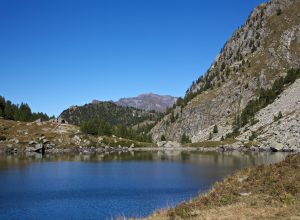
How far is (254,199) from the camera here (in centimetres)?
3659

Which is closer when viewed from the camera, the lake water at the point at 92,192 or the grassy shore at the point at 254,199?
the grassy shore at the point at 254,199

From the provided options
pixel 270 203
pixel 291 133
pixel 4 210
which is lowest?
pixel 4 210

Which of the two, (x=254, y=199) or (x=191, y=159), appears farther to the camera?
(x=191, y=159)

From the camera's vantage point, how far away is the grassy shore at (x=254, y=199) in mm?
31375

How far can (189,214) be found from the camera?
33062mm

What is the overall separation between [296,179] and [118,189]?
139ft

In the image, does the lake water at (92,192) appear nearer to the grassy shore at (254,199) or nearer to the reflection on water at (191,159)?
the grassy shore at (254,199)

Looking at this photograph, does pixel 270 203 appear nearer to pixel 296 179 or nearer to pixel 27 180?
pixel 296 179

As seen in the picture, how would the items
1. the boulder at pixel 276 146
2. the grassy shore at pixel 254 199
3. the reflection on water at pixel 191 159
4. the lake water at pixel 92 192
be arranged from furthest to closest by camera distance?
the boulder at pixel 276 146 → the reflection on water at pixel 191 159 → the lake water at pixel 92 192 → the grassy shore at pixel 254 199

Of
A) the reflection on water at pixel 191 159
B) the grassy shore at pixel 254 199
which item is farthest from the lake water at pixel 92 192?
the reflection on water at pixel 191 159

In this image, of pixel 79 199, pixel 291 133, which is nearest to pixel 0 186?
pixel 79 199

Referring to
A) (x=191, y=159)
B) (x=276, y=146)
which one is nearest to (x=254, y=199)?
(x=191, y=159)

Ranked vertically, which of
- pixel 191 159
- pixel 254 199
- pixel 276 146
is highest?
pixel 276 146

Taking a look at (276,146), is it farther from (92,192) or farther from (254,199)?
(254,199)
